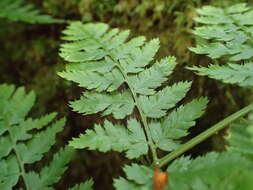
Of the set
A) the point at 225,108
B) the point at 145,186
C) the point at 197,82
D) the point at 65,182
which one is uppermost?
the point at 145,186

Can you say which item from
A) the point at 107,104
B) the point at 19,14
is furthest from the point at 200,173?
the point at 19,14

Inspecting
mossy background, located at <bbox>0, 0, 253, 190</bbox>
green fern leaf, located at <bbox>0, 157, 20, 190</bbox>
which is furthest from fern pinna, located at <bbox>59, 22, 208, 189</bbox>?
mossy background, located at <bbox>0, 0, 253, 190</bbox>

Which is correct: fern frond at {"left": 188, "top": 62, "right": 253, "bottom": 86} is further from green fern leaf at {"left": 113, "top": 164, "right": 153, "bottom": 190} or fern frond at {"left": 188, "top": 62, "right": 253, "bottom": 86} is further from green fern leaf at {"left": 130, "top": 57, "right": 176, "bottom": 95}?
green fern leaf at {"left": 113, "top": 164, "right": 153, "bottom": 190}

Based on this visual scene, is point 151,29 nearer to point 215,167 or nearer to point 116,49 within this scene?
point 116,49

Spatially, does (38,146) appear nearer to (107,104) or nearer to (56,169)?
(56,169)

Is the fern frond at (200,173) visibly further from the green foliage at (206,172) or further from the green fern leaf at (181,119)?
the green fern leaf at (181,119)

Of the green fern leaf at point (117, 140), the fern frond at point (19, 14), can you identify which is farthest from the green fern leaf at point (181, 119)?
the fern frond at point (19, 14)

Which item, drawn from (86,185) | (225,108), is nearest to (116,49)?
(86,185)
